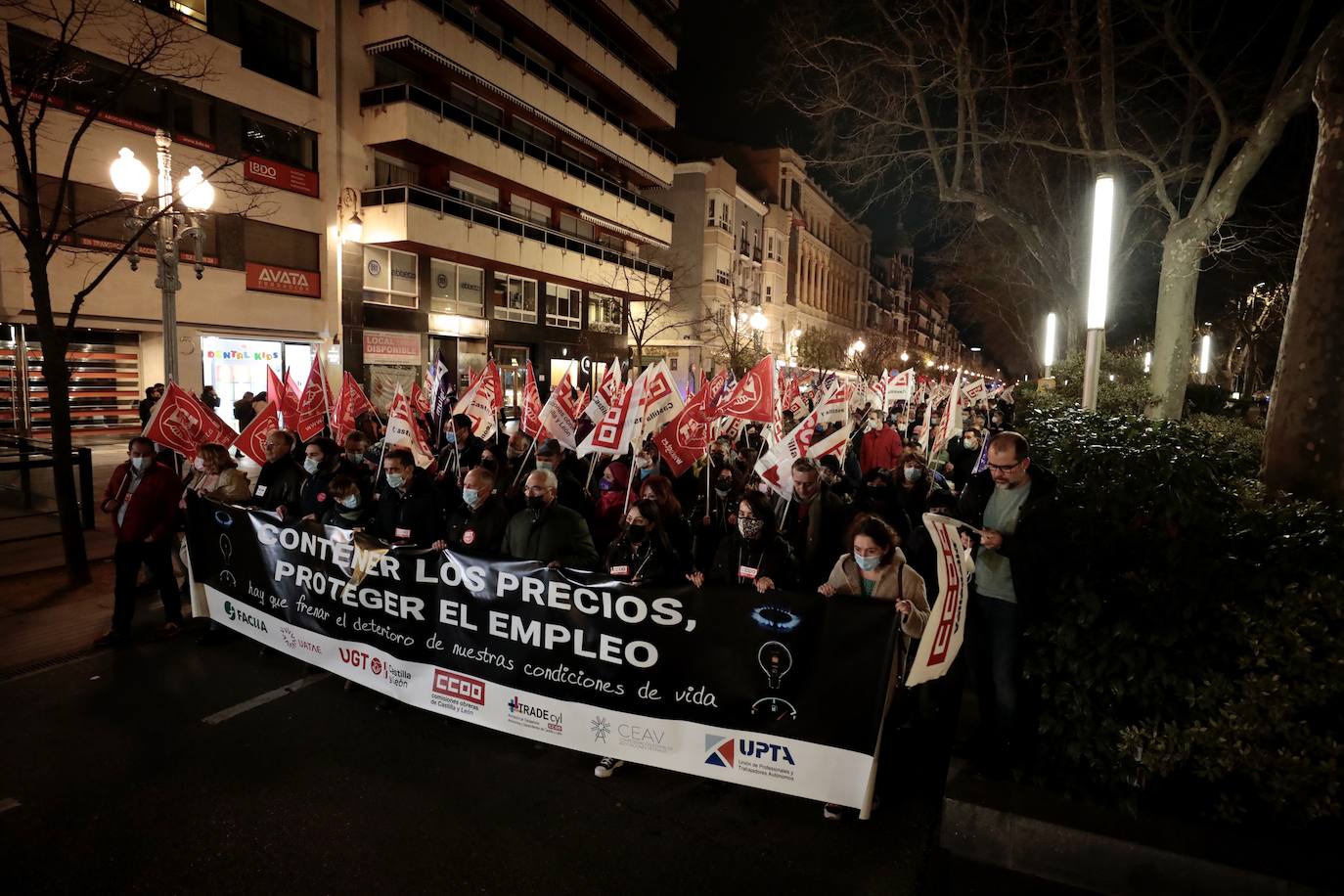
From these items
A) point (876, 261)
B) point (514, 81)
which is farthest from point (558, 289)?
point (876, 261)

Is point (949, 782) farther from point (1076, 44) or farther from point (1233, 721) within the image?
point (1076, 44)

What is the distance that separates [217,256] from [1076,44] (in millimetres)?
21228

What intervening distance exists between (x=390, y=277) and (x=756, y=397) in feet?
69.2

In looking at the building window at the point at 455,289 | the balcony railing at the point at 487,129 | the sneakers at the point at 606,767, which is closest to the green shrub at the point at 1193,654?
the sneakers at the point at 606,767

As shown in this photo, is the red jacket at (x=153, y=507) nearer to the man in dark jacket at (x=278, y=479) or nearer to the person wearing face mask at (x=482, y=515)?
the man in dark jacket at (x=278, y=479)

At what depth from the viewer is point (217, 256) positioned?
20.2m

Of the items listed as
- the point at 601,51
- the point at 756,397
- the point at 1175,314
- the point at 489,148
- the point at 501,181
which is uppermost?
the point at 601,51

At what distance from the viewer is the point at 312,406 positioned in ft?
32.7

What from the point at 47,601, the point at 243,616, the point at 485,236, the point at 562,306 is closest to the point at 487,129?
the point at 485,236

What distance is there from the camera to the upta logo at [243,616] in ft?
19.6

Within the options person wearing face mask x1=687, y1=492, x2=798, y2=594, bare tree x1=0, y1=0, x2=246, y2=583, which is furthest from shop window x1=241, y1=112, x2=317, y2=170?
person wearing face mask x1=687, y1=492, x2=798, y2=594

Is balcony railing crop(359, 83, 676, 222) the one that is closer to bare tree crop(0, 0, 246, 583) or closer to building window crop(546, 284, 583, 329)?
building window crop(546, 284, 583, 329)

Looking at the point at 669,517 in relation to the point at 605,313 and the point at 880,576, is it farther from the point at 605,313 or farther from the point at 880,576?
the point at 605,313

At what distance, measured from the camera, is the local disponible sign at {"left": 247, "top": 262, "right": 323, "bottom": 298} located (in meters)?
21.2
